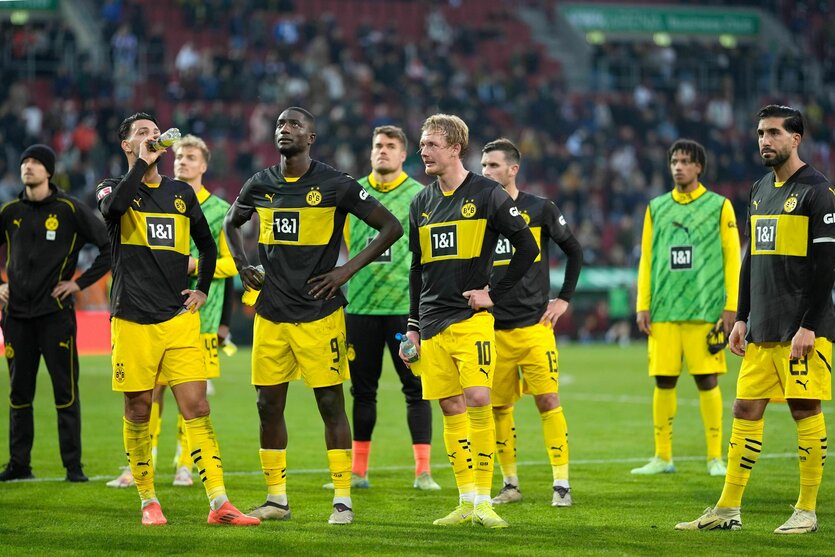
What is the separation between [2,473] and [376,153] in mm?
3876

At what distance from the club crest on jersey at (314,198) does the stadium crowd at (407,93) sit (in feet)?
63.7

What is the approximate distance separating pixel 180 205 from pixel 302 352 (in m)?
1.24

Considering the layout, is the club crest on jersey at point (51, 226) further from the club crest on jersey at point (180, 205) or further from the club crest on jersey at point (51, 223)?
the club crest on jersey at point (180, 205)

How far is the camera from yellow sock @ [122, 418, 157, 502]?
7.84m

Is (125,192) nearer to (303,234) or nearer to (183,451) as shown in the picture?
(303,234)

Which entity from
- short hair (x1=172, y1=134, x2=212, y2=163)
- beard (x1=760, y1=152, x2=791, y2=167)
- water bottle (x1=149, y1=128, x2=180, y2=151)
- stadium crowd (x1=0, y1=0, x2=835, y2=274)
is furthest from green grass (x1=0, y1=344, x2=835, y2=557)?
stadium crowd (x1=0, y1=0, x2=835, y2=274)

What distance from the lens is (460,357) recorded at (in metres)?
7.68

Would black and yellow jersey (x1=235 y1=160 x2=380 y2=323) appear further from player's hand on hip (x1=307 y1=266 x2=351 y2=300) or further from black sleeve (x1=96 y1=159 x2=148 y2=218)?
black sleeve (x1=96 y1=159 x2=148 y2=218)

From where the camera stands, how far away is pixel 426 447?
9.61 metres

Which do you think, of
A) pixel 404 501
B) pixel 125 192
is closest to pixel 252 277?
pixel 125 192

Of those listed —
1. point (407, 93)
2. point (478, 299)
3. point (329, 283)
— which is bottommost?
point (478, 299)

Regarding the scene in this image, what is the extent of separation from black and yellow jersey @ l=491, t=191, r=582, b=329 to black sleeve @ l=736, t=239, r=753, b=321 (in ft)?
5.03

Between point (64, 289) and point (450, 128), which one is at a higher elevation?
point (450, 128)

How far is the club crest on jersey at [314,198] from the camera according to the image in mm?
7820
